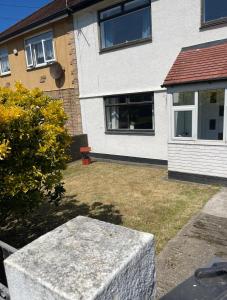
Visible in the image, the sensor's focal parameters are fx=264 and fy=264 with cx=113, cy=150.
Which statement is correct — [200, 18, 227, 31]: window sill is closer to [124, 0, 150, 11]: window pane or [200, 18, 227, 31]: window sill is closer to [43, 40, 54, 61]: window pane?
[124, 0, 150, 11]: window pane

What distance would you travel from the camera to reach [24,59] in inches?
553

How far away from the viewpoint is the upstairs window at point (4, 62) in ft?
51.3

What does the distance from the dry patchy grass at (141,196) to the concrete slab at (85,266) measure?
2823 mm

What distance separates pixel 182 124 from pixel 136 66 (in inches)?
121

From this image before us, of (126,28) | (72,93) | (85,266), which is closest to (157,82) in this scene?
(126,28)

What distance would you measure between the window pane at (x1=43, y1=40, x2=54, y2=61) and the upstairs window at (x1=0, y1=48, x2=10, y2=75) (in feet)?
13.0

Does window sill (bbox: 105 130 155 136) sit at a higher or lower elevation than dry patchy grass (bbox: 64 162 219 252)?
higher

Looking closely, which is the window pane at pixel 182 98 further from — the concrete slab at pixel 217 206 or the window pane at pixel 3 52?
the window pane at pixel 3 52

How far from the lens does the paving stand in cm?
369

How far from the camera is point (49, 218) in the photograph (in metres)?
5.86

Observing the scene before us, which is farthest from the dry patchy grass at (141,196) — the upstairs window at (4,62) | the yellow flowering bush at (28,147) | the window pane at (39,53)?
the upstairs window at (4,62)

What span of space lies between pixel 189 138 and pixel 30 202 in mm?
5002

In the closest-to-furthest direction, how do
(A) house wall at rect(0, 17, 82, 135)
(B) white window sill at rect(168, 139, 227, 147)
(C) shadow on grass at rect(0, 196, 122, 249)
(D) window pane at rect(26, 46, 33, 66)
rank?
(C) shadow on grass at rect(0, 196, 122, 249)
(B) white window sill at rect(168, 139, 227, 147)
(A) house wall at rect(0, 17, 82, 135)
(D) window pane at rect(26, 46, 33, 66)

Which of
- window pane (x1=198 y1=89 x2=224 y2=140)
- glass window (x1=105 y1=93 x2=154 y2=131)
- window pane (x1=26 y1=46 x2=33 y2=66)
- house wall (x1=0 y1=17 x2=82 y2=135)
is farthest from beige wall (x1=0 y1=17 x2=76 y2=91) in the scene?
window pane (x1=198 y1=89 x2=224 y2=140)
